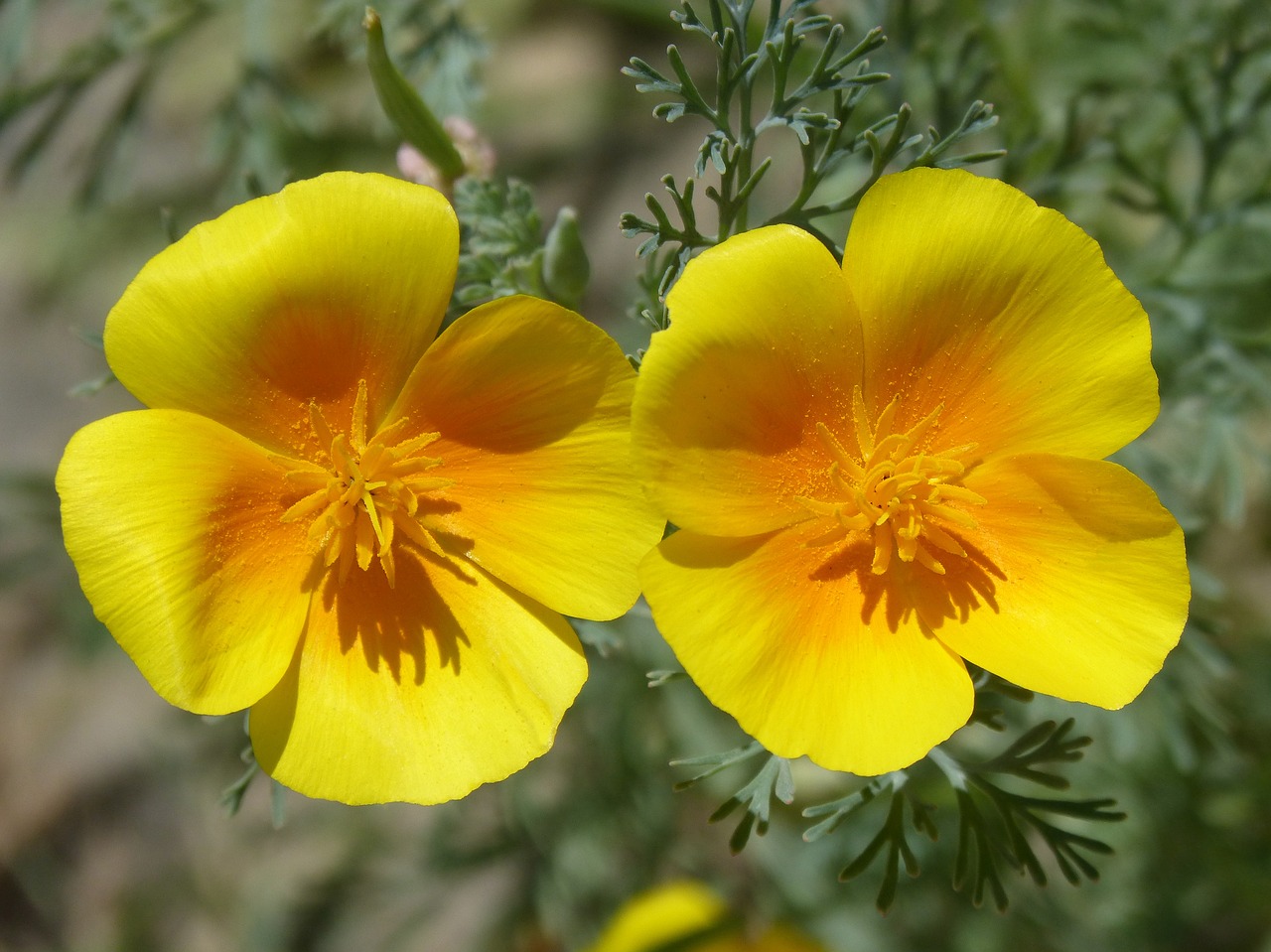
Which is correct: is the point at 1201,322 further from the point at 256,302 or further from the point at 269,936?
the point at 269,936

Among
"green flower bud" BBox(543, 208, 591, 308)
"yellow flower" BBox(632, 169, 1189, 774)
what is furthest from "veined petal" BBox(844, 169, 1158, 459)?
"green flower bud" BBox(543, 208, 591, 308)

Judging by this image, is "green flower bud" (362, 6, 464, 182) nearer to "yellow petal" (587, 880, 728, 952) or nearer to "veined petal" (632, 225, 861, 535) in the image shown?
"veined petal" (632, 225, 861, 535)

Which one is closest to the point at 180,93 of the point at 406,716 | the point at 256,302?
the point at 256,302

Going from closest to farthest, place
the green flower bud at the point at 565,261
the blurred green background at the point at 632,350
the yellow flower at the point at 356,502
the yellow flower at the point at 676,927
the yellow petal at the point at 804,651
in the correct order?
the yellow petal at the point at 804,651 < the yellow flower at the point at 356,502 < the green flower bud at the point at 565,261 < the blurred green background at the point at 632,350 < the yellow flower at the point at 676,927

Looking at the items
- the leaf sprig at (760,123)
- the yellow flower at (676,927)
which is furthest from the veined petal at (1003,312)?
the yellow flower at (676,927)

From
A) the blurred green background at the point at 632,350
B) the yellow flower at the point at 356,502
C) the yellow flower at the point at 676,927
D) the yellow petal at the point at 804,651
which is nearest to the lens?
the yellow petal at the point at 804,651

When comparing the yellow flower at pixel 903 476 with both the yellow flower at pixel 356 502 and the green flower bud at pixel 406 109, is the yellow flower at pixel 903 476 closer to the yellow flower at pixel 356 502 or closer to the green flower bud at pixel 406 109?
the yellow flower at pixel 356 502
